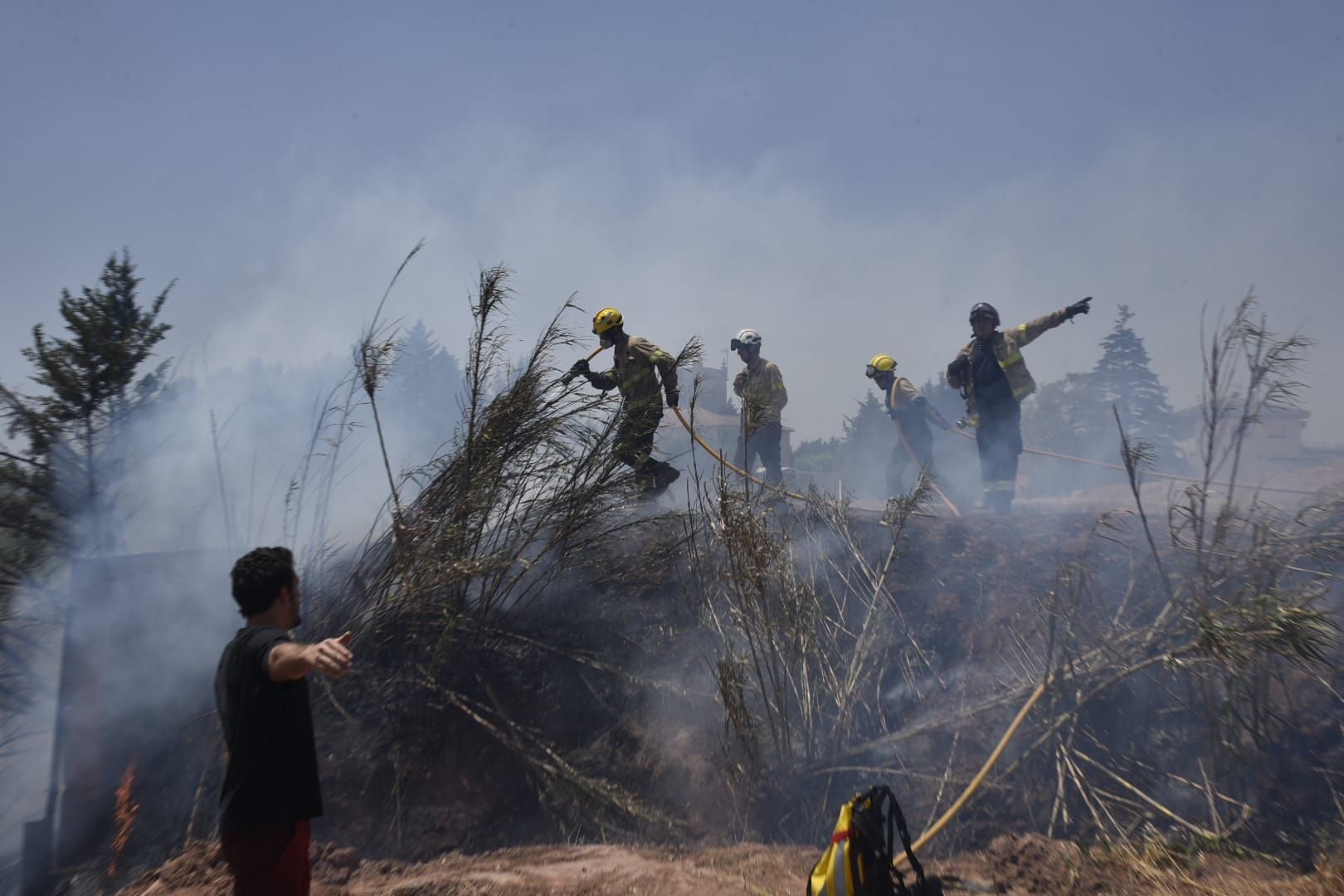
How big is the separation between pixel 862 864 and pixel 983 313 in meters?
6.53

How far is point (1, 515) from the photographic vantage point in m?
8.64

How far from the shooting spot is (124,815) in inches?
203

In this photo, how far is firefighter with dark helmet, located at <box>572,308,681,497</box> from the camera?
18.9ft

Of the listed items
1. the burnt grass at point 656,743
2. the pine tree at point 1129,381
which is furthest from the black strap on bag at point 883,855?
the pine tree at point 1129,381

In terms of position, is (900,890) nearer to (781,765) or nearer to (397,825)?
(781,765)

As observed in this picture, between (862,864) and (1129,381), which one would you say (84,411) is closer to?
(862,864)

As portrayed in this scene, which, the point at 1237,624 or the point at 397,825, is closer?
the point at 1237,624

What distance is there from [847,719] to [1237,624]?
2301mm

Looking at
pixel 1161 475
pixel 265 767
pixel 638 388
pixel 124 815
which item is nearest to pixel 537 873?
pixel 265 767

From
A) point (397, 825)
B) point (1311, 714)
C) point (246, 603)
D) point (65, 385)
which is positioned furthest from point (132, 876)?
point (1311, 714)

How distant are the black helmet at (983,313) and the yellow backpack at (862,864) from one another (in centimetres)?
626

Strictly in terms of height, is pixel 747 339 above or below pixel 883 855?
above

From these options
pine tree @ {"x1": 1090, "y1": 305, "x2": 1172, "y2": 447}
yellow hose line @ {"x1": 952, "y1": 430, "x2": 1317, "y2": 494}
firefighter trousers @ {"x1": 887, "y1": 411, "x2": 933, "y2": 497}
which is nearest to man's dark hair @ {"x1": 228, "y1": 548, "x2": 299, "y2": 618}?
yellow hose line @ {"x1": 952, "y1": 430, "x2": 1317, "y2": 494}

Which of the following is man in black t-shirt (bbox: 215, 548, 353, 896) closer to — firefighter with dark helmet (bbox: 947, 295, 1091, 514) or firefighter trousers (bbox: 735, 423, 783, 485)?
firefighter trousers (bbox: 735, 423, 783, 485)
